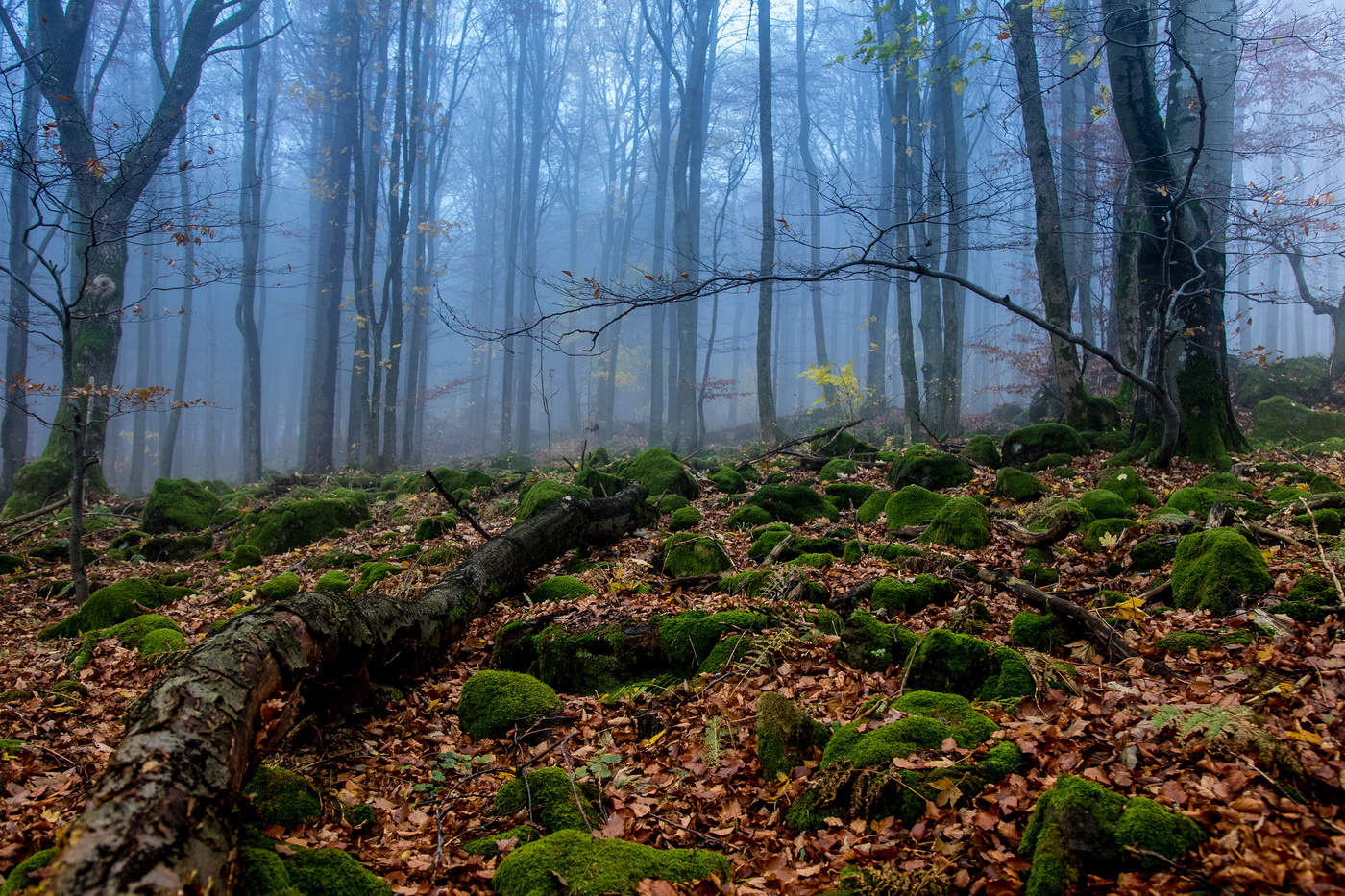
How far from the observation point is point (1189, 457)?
8.13m

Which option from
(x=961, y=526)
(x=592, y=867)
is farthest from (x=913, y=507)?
(x=592, y=867)

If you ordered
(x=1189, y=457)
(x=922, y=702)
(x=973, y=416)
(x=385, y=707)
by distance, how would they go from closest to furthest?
(x=922, y=702)
(x=385, y=707)
(x=1189, y=457)
(x=973, y=416)

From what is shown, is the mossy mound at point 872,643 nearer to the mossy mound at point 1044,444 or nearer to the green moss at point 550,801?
the green moss at point 550,801

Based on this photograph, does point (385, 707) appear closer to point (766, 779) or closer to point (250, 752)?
point (250, 752)

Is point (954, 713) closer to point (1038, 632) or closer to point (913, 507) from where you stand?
point (1038, 632)

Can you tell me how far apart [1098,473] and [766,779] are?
6993 mm

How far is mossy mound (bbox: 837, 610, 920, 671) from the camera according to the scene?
439cm

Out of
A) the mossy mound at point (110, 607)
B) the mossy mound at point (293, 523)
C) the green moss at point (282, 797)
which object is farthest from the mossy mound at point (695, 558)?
the mossy mound at point (293, 523)

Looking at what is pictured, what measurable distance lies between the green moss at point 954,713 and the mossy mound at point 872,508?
4105 millimetres

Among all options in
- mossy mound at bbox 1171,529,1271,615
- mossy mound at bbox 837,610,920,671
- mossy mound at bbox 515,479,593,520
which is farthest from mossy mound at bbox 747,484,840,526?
mossy mound at bbox 1171,529,1271,615

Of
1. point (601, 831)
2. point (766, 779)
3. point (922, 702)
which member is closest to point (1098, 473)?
point (922, 702)

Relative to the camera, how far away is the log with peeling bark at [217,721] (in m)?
2.13

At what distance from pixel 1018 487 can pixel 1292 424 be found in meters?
7.58

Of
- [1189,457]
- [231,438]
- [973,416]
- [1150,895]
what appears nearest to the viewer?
[1150,895]
